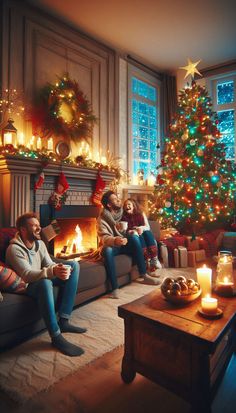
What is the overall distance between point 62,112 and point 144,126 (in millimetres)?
2422

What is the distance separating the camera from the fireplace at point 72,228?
3.45m

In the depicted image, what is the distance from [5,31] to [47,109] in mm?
990

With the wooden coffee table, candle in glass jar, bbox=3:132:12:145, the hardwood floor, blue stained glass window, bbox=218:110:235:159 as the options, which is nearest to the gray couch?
the hardwood floor

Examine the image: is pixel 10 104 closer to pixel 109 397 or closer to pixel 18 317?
pixel 18 317

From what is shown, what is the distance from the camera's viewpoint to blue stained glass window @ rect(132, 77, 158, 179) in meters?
5.45

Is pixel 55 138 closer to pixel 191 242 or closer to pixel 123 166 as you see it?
pixel 123 166

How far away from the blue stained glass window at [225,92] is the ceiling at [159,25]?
546 millimetres

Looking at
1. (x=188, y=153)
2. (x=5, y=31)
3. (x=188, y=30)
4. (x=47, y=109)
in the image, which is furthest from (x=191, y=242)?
(x=5, y=31)

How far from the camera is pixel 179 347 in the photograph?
126 centimetres

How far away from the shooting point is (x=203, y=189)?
4387 millimetres

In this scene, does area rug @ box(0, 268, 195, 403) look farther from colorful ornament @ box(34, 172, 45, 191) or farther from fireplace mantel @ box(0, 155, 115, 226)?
colorful ornament @ box(34, 172, 45, 191)

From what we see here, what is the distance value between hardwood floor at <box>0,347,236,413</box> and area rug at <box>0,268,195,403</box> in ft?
0.20

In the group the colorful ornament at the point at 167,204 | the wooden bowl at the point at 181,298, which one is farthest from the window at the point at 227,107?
the wooden bowl at the point at 181,298

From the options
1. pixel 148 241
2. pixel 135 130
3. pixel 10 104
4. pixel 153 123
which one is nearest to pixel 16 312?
pixel 148 241
